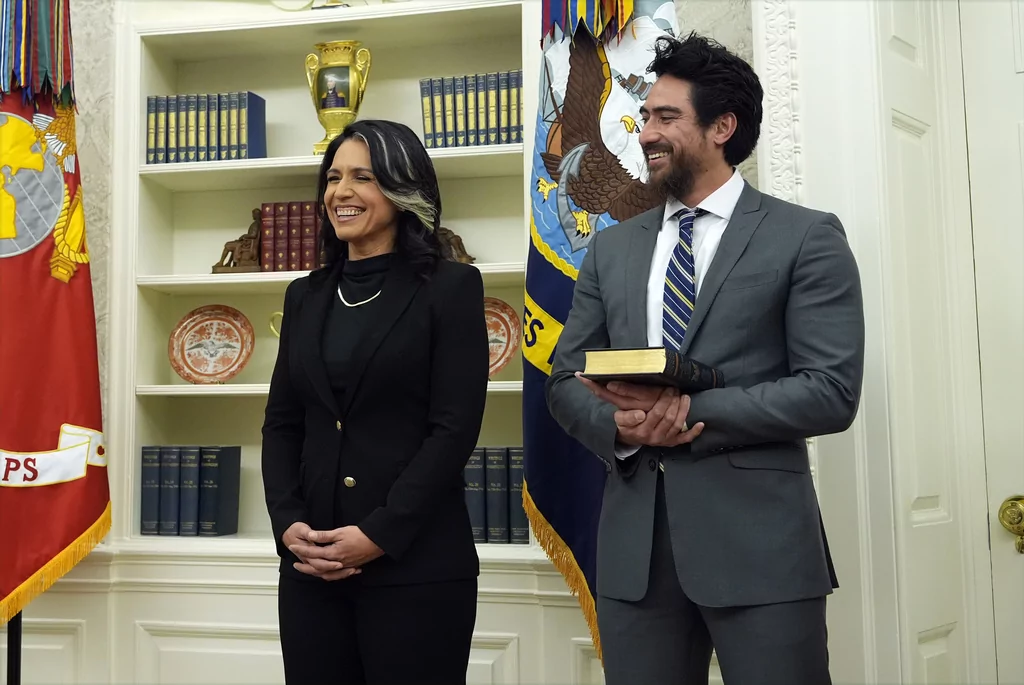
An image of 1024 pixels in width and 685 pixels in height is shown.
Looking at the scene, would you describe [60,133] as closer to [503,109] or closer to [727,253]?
[503,109]

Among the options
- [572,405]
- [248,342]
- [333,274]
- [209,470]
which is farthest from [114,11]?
[572,405]

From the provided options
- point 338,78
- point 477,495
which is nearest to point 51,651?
point 477,495

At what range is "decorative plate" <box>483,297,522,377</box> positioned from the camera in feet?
9.68

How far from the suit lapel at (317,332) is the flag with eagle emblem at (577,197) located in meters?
0.63

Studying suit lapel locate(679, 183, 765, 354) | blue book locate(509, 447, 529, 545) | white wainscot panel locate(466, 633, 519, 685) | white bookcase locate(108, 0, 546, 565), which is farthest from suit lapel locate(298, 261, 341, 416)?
white wainscot panel locate(466, 633, 519, 685)

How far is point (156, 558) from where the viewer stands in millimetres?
2916

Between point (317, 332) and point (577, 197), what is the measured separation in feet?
2.74

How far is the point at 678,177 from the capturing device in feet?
5.33

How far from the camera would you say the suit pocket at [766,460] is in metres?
1.45

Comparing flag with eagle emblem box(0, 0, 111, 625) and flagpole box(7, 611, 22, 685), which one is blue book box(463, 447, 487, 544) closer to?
flag with eagle emblem box(0, 0, 111, 625)

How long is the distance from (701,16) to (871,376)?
1.16 metres

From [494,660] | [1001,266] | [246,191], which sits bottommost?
[494,660]

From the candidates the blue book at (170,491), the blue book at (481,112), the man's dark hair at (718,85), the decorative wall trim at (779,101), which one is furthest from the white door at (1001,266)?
the blue book at (170,491)

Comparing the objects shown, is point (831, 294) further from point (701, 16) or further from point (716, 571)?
point (701, 16)
